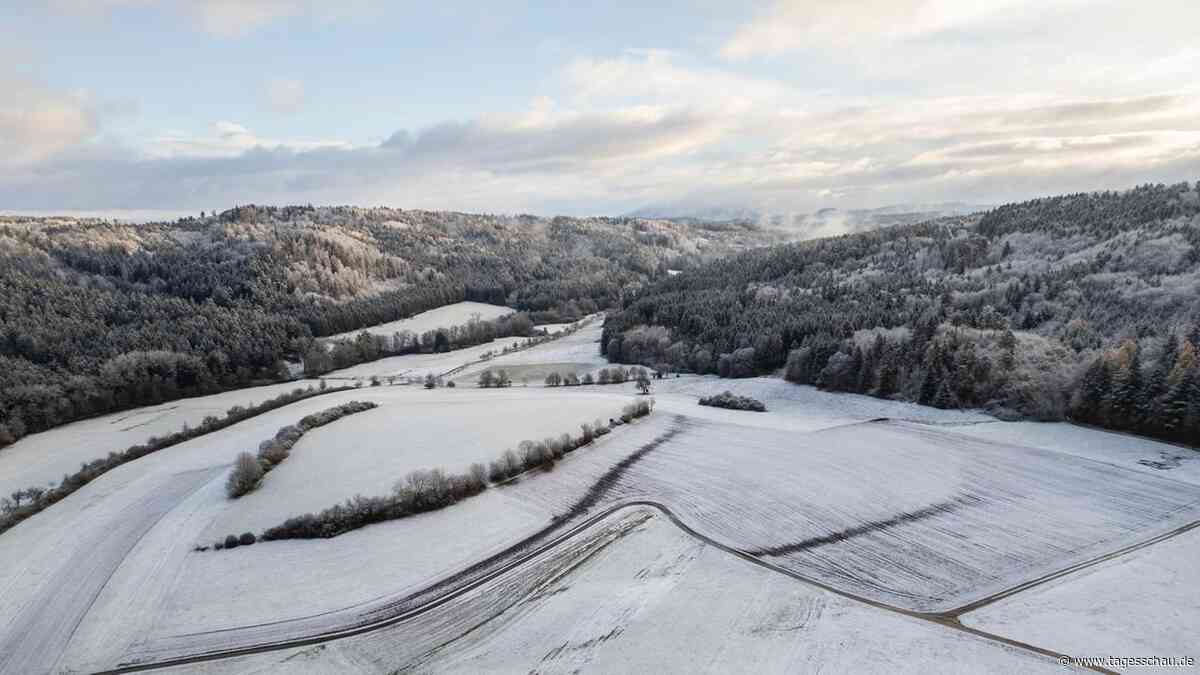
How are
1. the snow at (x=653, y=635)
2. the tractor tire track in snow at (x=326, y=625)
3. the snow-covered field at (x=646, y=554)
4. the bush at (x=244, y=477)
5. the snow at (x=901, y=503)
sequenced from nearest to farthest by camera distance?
the snow at (x=653, y=635) < the snow-covered field at (x=646, y=554) < the tractor tire track in snow at (x=326, y=625) < the snow at (x=901, y=503) < the bush at (x=244, y=477)

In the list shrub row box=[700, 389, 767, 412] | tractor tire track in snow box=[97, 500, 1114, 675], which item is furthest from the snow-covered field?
shrub row box=[700, 389, 767, 412]

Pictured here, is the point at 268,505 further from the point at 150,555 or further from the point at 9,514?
the point at 9,514

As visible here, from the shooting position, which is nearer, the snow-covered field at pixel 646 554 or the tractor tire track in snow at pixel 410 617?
the snow-covered field at pixel 646 554

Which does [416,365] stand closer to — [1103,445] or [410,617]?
[410,617]

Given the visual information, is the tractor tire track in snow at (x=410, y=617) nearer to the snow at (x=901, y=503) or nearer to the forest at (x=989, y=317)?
the snow at (x=901, y=503)

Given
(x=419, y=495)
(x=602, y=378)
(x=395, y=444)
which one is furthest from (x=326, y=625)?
(x=602, y=378)

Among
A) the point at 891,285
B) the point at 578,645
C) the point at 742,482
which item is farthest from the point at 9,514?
the point at 891,285

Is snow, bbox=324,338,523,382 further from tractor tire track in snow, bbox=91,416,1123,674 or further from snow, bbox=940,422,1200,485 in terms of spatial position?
snow, bbox=940,422,1200,485

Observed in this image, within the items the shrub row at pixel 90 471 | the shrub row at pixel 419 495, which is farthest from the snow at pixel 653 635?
the shrub row at pixel 90 471
